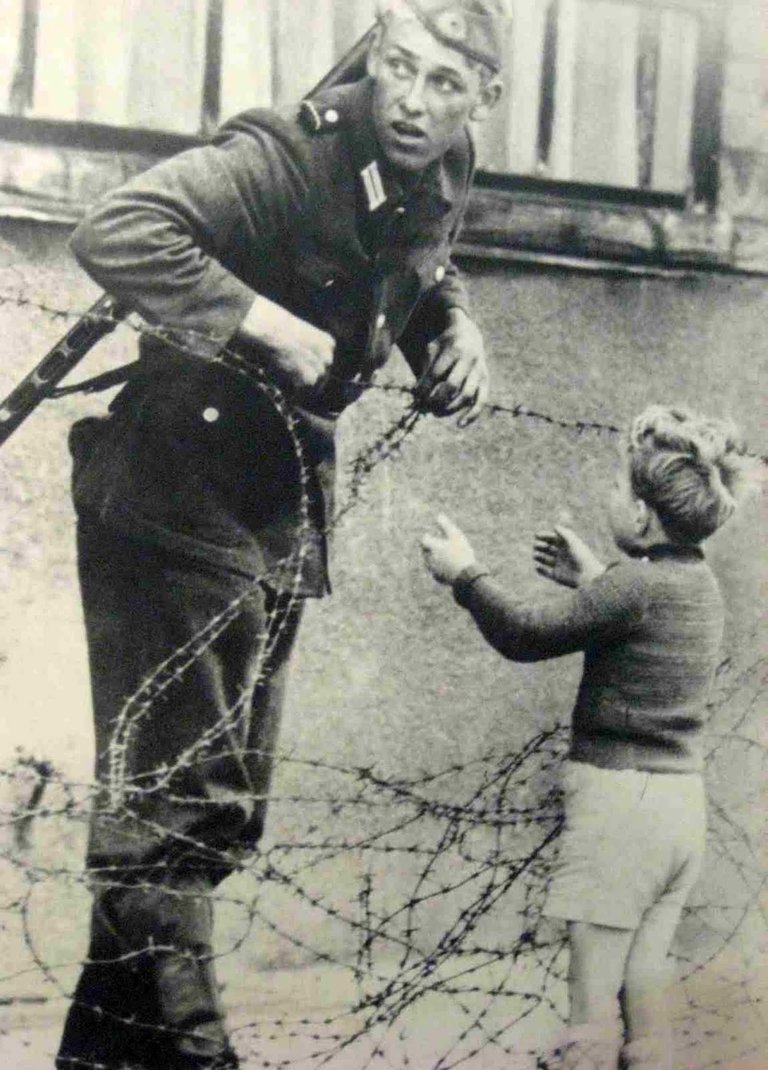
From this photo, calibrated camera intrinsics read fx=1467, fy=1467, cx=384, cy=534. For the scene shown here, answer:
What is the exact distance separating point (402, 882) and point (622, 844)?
44 cm

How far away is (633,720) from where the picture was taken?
271cm

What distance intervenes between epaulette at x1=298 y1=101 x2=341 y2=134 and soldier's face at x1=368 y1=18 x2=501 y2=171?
0.24 ft

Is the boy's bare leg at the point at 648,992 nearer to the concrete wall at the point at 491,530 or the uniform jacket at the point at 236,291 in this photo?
the concrete wall at the point at 491,530

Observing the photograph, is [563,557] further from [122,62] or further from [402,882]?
[122,62]

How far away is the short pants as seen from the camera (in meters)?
2.70

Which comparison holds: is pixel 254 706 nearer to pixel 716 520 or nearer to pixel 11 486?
pixel 11 486

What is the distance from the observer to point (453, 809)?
9.52ft

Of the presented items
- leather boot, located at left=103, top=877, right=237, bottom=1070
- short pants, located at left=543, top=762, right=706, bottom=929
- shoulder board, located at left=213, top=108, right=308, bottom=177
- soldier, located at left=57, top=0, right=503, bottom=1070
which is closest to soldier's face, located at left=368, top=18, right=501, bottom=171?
soldier, located at left=57, top=0, right=503, bottom=1070

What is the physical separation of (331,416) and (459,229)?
45 centimetres

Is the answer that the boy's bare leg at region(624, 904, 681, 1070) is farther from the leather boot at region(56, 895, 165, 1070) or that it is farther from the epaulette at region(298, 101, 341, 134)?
the epaulette at region(298, 101, 341, 134)

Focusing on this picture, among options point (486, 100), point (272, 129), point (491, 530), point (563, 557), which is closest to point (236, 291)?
point (272, 129)

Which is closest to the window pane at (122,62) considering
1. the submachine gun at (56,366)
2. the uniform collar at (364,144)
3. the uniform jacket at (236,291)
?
the uniform jacket at (236,291)

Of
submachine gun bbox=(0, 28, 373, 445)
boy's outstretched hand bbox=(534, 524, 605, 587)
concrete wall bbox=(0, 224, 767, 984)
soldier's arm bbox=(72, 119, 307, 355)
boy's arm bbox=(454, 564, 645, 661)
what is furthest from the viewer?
boy's outstretched hand bbox=(534, 524, 605, 587)

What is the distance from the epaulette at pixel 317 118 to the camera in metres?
2.54
